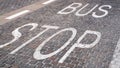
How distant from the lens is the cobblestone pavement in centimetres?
668

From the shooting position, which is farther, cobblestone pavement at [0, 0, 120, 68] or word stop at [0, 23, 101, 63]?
word stop at [0, 23, 101, 63]

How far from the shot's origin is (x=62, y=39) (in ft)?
27.6

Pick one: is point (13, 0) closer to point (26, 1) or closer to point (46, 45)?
point (26, 1)

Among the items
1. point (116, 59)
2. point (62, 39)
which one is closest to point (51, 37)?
point (62, 39)

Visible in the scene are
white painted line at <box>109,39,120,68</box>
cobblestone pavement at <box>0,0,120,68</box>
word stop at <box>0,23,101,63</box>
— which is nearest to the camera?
white painted line at <box>109,39,120,68</box>

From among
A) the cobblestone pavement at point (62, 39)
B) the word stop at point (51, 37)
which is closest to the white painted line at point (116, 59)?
the cobblestone pavement at point (62, 39)

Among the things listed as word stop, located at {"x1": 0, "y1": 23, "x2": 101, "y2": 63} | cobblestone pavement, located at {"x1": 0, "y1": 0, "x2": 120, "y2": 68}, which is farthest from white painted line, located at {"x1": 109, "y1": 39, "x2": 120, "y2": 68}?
word stop, located at {"x1": 0, "y1": 23, "x2": 101, "y2": 63}

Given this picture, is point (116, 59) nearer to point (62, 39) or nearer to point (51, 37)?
point (62, 39)

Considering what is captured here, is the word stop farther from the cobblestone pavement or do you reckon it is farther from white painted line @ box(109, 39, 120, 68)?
white painted line @ box(109, 39, 120, 68)

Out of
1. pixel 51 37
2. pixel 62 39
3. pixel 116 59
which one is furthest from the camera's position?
pixel 51 37

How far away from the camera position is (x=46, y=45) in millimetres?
7891

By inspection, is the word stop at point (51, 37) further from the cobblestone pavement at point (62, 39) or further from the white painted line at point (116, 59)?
the white painted line at point (116, 59)

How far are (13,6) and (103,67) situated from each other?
29.9ft

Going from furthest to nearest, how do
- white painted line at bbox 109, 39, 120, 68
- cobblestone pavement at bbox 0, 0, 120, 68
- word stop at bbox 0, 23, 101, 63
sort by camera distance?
word stop at bbox 0, 23, 101, 63, cobblestone pavement at bbox 0, 0, 120, 68, white painted line at bbox 109, 39, 120, 68
